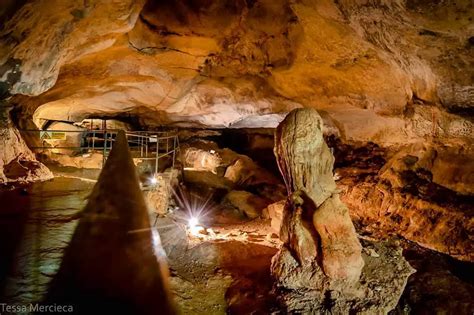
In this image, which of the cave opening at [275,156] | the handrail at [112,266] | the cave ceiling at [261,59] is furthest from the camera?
the cave ceiling at [261,59]

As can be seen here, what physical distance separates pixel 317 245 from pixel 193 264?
2754 mm

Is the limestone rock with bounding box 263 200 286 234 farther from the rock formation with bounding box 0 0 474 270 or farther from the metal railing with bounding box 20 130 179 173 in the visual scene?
the metal railing with bounding box 20 130 179 173

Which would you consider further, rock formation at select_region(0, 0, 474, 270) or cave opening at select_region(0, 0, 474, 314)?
rock formation at select_region(0, 0, 474, 270)

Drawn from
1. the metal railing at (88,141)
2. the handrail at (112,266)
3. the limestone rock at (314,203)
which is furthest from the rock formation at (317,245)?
the metal railing at (88,141)

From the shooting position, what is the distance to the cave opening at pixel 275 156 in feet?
10.2

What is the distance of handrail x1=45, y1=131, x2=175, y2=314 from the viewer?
792mm

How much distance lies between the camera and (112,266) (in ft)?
2.72

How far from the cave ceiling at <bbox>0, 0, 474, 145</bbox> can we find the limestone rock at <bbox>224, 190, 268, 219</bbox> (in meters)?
3.18

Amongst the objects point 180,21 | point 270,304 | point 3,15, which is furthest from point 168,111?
point 270,304

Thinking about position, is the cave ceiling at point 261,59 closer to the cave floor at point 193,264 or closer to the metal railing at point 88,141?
the metal railing at point 88,141

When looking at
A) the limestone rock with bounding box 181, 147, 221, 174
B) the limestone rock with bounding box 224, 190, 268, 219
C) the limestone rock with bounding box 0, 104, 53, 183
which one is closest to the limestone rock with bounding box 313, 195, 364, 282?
the limestone rock with bounding box 224, 190, 268, 219

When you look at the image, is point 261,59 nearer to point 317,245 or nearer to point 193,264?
point 317,245

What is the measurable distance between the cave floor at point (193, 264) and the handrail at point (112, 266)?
2893 millimetres

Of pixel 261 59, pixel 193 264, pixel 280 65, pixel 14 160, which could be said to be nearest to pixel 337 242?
pixel 193 264
